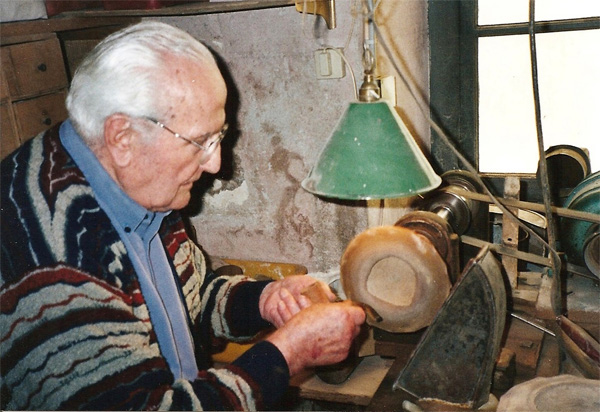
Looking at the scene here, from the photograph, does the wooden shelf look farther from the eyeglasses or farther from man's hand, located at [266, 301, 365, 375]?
man's hand, located at [266, 301, 365, 375]

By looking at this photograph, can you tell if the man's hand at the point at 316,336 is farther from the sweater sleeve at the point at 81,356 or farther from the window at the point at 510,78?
the window at the point at 510,78

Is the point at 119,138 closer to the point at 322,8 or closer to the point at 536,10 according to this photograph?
the point at 322,8

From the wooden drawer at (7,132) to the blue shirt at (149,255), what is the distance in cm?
109

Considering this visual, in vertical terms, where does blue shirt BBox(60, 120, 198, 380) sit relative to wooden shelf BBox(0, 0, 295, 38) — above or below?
→ below

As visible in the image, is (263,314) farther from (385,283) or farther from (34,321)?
(34,321)

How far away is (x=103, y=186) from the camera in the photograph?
4.58ft

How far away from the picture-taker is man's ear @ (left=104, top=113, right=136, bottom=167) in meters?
1.36

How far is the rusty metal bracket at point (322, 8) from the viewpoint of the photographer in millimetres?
2076

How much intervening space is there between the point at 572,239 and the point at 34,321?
2.07 meters

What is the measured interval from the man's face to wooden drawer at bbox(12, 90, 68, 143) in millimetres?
1285

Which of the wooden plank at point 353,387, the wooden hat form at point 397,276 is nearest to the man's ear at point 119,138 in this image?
the wooden hat form at point 397,276

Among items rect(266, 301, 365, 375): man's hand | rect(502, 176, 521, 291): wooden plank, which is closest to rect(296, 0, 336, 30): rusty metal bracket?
rect(502, 176, 521, 291): wooden plank

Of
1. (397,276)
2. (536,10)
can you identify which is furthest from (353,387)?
(536,10)

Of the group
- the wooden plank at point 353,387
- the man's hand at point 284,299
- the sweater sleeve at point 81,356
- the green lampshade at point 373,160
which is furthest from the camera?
the wooden plank at point 353,387
